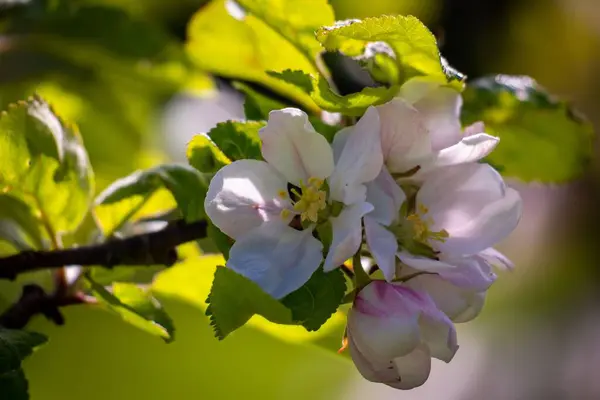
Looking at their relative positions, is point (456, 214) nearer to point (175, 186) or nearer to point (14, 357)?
point (175, 186)

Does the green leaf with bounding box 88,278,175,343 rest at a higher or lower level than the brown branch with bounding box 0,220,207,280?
lower

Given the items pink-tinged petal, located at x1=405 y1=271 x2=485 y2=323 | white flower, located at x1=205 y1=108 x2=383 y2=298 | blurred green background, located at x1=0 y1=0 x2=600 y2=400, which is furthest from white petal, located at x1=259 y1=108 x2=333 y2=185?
blurred green background, located at x1=0 y1=0 x2=600 y2=400

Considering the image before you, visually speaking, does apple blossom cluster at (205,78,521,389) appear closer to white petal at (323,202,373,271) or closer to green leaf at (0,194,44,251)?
white petal at (323,202,373,271)

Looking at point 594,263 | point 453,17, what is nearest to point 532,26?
point 453,17

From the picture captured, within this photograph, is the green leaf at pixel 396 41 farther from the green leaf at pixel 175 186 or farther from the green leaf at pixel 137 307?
the green leaf at pixel 137 307

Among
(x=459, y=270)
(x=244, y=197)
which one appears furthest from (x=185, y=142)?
(x=459, y=270)

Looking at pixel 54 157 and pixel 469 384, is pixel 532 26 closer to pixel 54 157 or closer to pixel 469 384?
pixel 469 384

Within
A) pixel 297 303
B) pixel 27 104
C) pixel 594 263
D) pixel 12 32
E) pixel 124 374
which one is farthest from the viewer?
pixel 594 263
